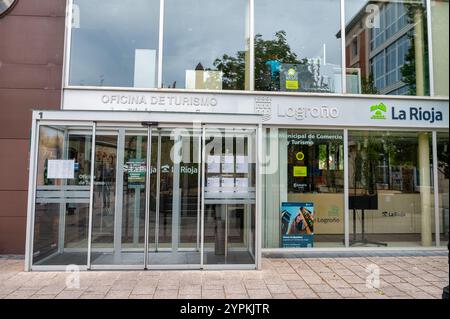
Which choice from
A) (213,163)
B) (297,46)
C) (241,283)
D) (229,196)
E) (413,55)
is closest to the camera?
(241,283)

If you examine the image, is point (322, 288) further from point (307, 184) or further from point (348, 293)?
point (307, 184)

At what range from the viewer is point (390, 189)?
8930 mm

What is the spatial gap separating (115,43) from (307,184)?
5620 mm

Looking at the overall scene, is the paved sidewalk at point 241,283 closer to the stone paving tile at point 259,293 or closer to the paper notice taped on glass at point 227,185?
the stone paving tile at point 259,293

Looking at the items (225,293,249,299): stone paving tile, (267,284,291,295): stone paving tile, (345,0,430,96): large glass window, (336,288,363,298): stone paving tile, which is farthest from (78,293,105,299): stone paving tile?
(345,0,430,96): large glass window

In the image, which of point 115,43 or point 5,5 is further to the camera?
point 115,43

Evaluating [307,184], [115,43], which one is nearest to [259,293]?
[307,184]

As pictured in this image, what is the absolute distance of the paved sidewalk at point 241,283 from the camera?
5.23 metres

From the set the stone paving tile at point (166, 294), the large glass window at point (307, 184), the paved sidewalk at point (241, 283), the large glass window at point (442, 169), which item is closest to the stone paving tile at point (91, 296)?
the paved sidewalk at point (241, 283)

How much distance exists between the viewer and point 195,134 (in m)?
6.99

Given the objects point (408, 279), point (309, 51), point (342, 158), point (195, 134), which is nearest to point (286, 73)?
point (309, 51)

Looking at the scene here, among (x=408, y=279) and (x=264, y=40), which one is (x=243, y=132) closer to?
(x=264, y=40)

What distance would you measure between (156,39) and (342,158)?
17.0 ft

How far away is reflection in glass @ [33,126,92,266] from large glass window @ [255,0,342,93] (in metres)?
4.36
